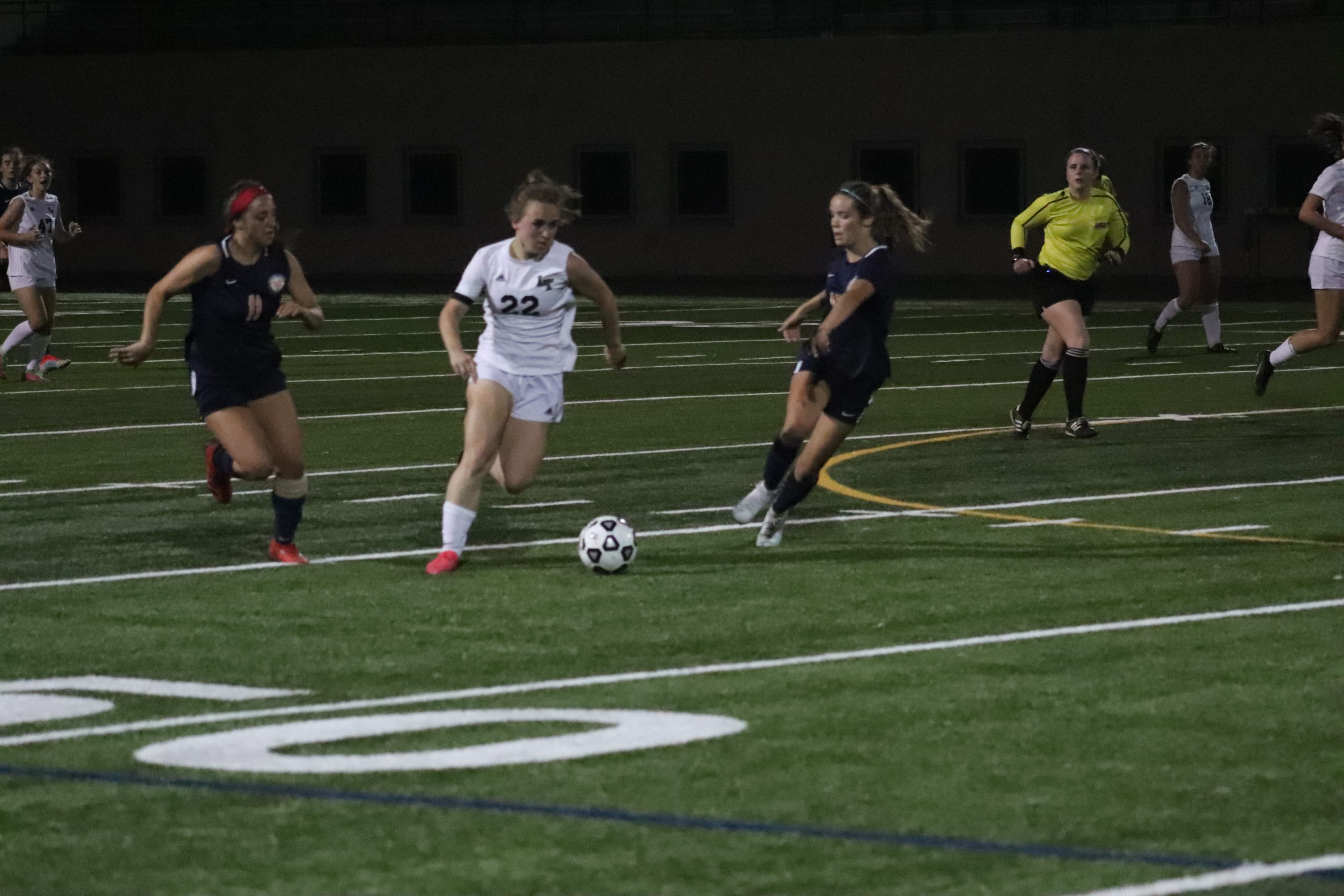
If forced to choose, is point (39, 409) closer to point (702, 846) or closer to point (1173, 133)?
point (702, 846)

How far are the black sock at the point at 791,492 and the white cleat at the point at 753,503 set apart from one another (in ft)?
1.27

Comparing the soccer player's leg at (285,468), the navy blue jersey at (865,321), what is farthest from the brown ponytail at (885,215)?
the soccer player's leg at (285,468)

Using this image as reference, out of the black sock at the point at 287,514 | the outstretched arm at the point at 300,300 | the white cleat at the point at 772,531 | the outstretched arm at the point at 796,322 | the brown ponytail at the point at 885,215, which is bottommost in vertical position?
the white cleat at the point at 772,531

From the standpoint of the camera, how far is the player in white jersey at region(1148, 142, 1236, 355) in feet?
87.1

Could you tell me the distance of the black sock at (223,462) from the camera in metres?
12.9

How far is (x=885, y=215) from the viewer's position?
12.7 m

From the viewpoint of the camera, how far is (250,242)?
11.9 meters

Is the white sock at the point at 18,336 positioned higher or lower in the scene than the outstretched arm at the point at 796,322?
lower

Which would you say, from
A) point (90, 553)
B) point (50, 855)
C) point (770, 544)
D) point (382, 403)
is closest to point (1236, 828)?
point (50, 855)

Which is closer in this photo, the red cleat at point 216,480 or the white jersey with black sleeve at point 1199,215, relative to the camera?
the red cleat at point 216,480

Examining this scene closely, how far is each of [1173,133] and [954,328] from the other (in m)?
14.8

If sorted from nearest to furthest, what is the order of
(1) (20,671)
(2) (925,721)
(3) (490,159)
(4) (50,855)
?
1. (4) (50,855)
2. (2) (925,721)
3. (1) (20,671)
4. (3) (490,159)

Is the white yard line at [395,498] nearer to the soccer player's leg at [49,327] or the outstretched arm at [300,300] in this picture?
the outstretched arm at [300,300]

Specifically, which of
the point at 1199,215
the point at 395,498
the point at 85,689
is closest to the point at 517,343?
the point at 395,498
